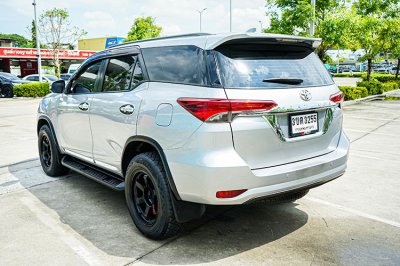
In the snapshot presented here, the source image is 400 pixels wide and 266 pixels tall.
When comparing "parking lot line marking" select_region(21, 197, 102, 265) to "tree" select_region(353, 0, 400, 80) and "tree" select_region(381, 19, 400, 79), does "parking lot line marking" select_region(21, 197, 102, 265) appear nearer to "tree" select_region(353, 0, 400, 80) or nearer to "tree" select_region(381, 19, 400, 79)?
"tree" select_region(353, 0, 400, 80)

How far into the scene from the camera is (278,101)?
3096 millimetres

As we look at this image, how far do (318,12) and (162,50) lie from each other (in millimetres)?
15198

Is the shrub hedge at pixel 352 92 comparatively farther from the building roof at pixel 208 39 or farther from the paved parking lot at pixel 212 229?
the building roof at pixel 208 39

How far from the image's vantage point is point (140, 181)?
3711mm

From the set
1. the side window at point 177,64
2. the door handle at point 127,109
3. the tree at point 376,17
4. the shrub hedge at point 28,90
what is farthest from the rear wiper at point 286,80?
the shrub hedge at point 28,90

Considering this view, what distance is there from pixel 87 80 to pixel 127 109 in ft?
4.43

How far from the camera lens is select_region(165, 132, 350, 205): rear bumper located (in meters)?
2.92

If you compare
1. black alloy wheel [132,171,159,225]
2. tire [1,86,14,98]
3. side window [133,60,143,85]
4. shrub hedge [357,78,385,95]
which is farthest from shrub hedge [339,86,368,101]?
tire [1,86,14,98]

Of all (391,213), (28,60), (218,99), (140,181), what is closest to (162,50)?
(218,99)

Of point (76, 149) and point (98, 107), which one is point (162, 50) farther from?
point (76, 149)

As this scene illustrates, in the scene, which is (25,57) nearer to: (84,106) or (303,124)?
(84,106)

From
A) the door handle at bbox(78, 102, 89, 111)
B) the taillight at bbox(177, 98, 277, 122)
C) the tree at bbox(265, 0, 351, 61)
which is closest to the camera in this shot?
the taillight at bbox(177, 98, 277, 122)

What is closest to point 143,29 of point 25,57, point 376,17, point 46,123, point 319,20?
point 25,57

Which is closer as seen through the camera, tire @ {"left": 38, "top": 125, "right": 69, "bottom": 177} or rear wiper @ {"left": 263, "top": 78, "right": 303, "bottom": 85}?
rear wiper @ {"left": 263, "top": 78, "right": 303, "bottom": 85}
